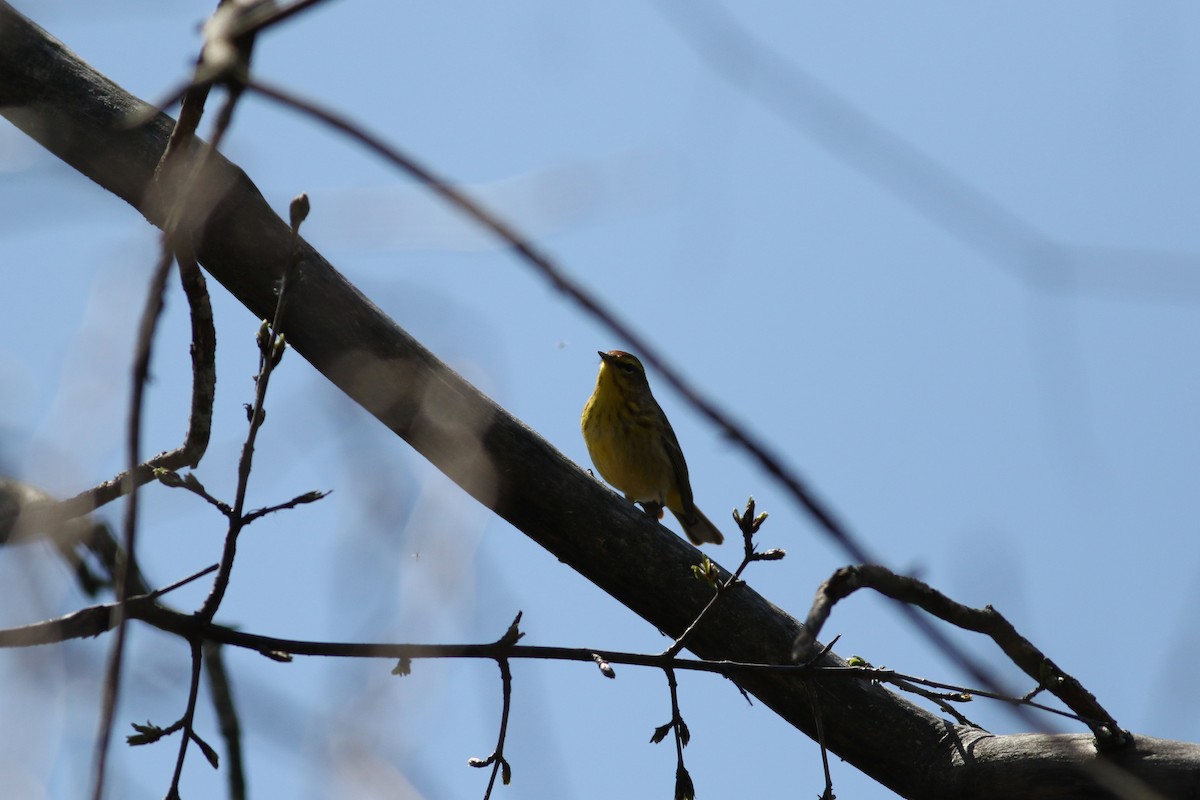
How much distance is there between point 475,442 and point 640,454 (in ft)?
16.7

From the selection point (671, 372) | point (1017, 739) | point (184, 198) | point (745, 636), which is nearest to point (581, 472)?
point (745, 636)

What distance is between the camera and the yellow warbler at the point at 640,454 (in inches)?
338

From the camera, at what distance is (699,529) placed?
28.6 ft

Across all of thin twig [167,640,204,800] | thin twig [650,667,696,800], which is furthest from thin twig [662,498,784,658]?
thin twig [167,640,204,800]

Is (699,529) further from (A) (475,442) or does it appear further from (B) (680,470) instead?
(A) (475,442)

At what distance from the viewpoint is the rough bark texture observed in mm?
3518

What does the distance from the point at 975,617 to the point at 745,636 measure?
0.99 meters

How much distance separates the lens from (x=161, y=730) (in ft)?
8.63

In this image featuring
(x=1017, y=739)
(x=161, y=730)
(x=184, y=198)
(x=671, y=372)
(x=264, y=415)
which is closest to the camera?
(x=671, y=372)

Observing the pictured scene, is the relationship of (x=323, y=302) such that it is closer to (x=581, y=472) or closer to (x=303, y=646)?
(x=581, y=472)

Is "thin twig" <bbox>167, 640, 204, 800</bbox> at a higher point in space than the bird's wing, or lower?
lower

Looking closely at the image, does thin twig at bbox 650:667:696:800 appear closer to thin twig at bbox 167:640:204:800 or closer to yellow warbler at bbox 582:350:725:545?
thin twig at bbox 167:640:204:800

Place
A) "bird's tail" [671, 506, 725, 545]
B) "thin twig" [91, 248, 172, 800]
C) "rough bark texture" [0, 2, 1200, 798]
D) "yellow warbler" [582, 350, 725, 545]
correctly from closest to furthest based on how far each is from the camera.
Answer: "thin twig" [91, 248, 172, 800]
"rough bark texture" [0, 2, 1200, 798]
"yellow warbler" [582, 350, 725, 545]
"bird's tail" [671, 506, 725, 545]

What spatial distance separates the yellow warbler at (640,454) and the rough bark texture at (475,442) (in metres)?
4.81
